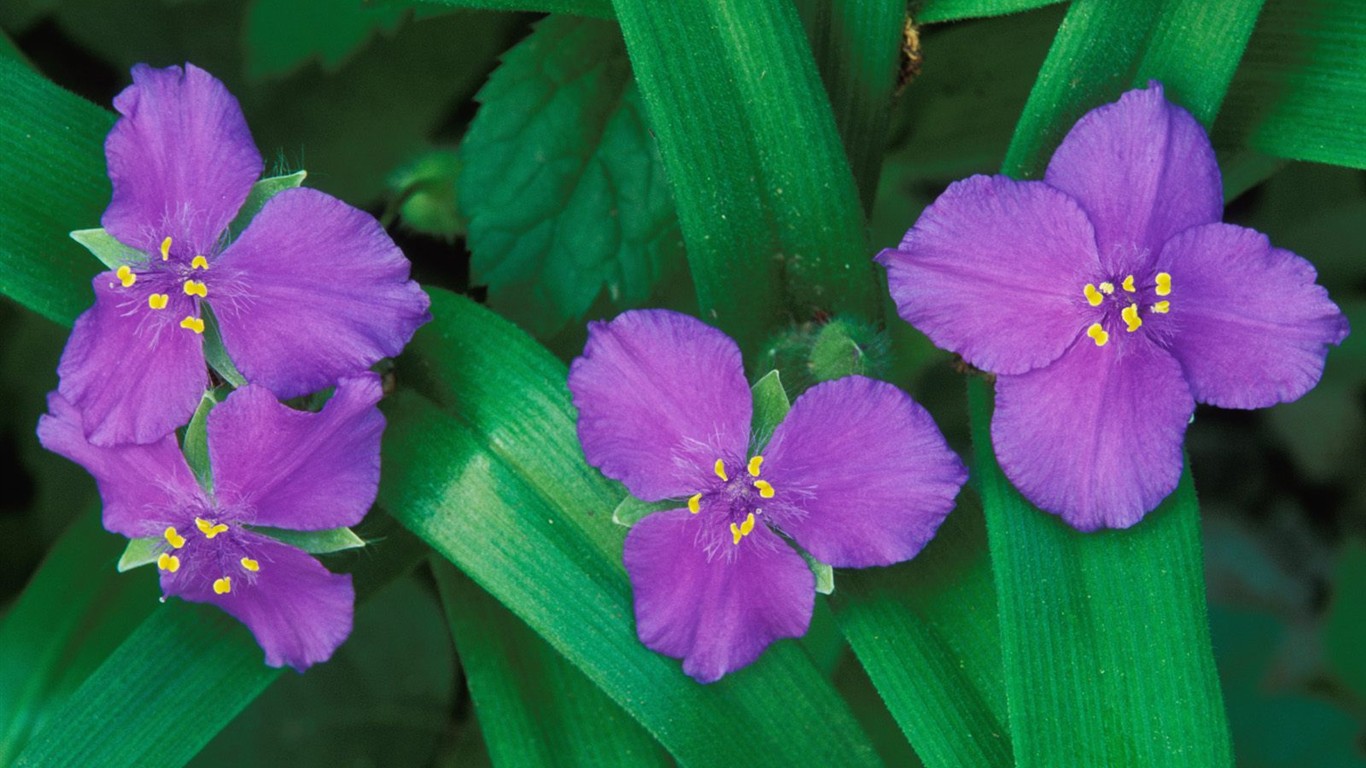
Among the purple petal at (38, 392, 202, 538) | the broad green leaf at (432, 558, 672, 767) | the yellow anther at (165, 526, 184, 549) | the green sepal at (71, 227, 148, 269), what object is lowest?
the broad green leaf at (432, 558, 672, 767)

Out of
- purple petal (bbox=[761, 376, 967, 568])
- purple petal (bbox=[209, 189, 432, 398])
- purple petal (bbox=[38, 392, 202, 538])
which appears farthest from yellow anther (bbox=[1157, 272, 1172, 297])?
purple petal (bbox=[38, 392, 202, 538])

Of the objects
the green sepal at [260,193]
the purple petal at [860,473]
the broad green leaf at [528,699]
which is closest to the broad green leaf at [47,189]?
the green sepal at [260,193]

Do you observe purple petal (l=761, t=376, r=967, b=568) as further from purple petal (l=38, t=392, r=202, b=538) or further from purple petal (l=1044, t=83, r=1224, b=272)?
purple petal (l=38, t=392, r=202, b=538)

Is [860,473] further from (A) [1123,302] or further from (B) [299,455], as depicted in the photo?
(B) [299,455]

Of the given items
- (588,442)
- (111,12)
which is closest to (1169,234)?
(588,442)

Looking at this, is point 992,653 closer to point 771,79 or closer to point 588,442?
point 588,442

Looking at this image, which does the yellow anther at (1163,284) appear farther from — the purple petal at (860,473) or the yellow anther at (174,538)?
the yellow anther at (174,538)
